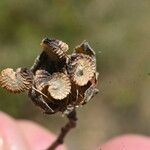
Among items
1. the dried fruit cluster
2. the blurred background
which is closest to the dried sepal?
the dried fruit cluster

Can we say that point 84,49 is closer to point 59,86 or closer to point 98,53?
point 59,86

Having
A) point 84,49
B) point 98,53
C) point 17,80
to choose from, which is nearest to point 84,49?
point 84,49

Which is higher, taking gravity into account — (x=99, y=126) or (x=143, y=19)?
(x=143, y=19)

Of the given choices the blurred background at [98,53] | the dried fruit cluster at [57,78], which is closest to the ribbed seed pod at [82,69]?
the dried fruit cluster at [57,78]

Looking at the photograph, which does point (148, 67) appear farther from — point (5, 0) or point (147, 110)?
point (5, 0)

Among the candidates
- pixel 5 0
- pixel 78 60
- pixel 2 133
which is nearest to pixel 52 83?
pixel 78 60

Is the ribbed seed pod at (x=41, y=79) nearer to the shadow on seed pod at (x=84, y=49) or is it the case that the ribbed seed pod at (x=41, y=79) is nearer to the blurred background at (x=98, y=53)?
the shadow on seed pod at (x=84, y=49)

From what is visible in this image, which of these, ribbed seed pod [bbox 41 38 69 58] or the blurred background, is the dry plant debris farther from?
the blurred background
